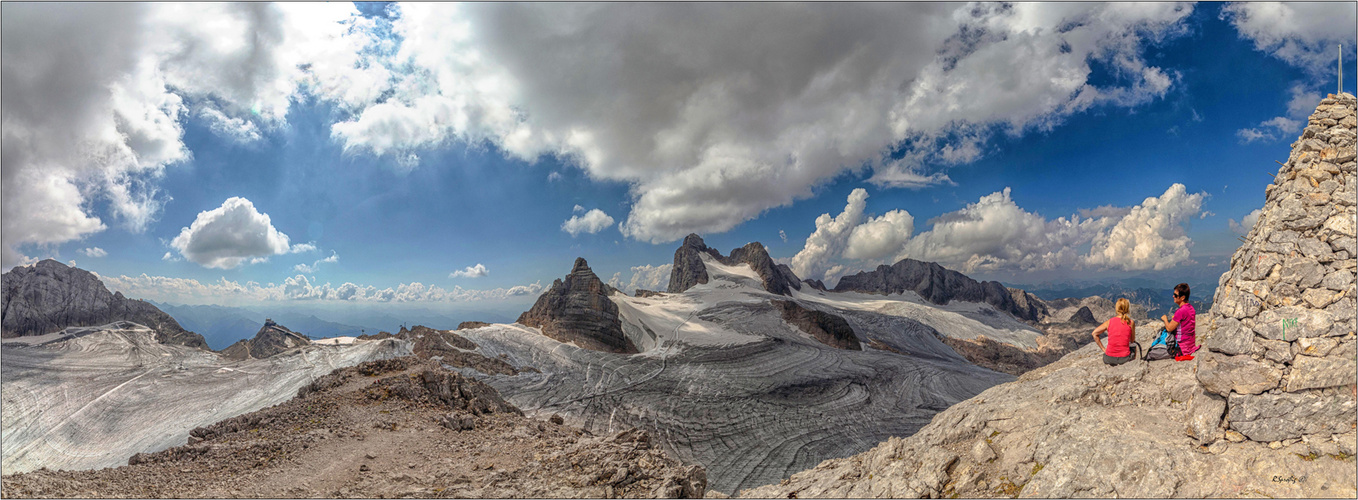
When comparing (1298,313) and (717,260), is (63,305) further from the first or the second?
(717,260)

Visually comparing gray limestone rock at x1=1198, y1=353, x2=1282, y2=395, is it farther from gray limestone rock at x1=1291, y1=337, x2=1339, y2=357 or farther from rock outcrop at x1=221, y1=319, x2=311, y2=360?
rock outcrop at x1=221, y1=319, x2=311, y2=360

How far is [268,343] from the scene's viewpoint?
47156 mm

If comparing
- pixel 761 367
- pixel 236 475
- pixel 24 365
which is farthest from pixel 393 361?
Result: pixel 761 367

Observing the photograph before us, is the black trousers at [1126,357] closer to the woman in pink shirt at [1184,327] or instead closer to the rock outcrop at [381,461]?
the woman in pink shirt at [1184,327]

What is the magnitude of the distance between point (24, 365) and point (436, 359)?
2408cm

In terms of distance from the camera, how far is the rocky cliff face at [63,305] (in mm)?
38438

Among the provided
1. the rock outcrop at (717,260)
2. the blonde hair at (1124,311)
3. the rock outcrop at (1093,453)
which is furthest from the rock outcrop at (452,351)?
the rock outcrop at (717,260)

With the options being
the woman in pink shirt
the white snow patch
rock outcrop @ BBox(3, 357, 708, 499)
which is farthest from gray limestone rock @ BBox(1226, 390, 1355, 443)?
→ the white snow patch

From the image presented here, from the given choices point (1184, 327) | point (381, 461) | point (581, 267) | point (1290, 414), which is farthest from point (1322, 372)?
point (581, 267)

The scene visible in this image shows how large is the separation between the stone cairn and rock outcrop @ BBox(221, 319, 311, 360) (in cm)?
5382

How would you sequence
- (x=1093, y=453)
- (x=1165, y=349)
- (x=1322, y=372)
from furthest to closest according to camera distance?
(x=1165, y=349) → (x=1093, y=453) → (x=1322, y=372)

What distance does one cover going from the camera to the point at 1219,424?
17.9 feet

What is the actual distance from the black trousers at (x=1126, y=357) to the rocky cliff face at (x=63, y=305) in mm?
62510

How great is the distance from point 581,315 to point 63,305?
45.0 metres
